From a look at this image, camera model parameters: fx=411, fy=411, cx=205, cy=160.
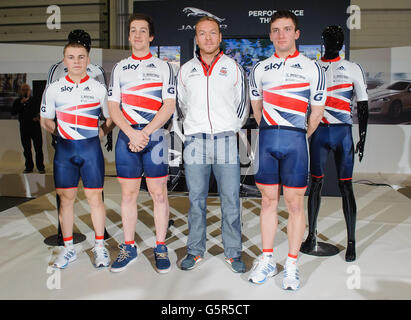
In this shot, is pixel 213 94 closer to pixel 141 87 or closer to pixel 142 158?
pixel 141 87

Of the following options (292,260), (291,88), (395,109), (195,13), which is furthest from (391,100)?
(292,260)

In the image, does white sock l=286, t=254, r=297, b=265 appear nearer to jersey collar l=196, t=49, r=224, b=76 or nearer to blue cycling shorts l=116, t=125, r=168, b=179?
blue cycling shorts l=116, t=125, r=168, b=179

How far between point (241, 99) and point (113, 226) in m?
1.97

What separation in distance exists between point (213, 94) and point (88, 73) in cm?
116

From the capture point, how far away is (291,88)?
2504 mm

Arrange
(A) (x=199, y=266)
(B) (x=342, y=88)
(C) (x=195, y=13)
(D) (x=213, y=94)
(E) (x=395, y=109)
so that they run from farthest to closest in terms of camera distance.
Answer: (E) (x=395, y=109)
(C) (x=195, y=13)
(B) (x=342, y=88)
(A) (x=199, y=266)
(D) (x=213, y=94)

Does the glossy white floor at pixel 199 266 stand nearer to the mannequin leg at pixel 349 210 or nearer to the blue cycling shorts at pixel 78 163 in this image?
the mannequin leg at pixel 349 210

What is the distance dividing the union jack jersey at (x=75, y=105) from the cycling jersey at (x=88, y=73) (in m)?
0.46

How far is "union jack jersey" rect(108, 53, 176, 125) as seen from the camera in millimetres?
2715

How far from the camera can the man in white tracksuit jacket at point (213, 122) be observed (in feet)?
8.86

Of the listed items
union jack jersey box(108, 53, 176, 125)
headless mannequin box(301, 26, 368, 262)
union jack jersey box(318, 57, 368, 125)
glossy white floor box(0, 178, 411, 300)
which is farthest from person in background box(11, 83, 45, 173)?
union jack jersey box(318, 57, 368, 125)

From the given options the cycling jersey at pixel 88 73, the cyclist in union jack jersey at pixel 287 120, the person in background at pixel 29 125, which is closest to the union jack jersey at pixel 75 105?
the cycling jersey at pixel 88 73
